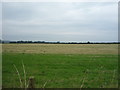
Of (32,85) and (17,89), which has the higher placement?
(32,85)

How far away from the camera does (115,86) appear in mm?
3121

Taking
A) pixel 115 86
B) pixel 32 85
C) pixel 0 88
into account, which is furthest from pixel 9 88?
pixel 115 86

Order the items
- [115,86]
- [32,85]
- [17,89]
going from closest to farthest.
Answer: [32,85], [17,89], [115,86]

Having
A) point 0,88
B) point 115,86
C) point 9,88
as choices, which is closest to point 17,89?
point 9,88

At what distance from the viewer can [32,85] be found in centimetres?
231

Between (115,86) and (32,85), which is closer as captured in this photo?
(32,85)

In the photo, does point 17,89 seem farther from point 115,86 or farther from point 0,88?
point 115,86

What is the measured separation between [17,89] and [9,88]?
34 cm

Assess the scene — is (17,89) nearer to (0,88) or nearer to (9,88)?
(9,88)

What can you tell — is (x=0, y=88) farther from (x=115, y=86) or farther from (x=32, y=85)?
(x=115, y=86)

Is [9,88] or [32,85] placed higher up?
[32,85]

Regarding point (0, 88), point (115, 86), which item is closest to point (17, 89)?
point (0, 88)

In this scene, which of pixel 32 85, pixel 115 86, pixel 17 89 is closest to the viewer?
pixel 32 85

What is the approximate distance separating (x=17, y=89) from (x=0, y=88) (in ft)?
2.10
